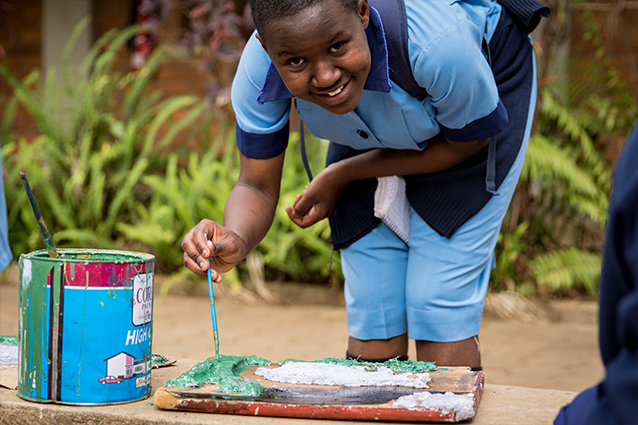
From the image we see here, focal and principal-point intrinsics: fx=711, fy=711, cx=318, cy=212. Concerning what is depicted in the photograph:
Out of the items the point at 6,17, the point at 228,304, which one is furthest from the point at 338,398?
the point at 6,17

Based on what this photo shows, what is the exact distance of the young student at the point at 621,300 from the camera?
0.85 meters

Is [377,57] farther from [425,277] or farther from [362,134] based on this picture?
[425,277]

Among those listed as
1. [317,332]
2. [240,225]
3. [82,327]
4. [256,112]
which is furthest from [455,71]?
[317,332]

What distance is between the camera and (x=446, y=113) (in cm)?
180

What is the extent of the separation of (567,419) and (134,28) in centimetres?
567

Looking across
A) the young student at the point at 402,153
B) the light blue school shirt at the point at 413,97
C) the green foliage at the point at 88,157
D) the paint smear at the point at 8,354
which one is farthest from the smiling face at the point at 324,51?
the green foliage at the point at 88,157

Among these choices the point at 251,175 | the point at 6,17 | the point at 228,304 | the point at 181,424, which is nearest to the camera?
the point at 181,424

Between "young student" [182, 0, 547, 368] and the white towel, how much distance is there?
2 centimetres

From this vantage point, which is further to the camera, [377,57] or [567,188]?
[567,188]

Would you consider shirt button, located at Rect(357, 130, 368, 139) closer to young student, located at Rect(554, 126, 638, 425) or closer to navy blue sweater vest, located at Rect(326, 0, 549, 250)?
navy blue sweater vest, located at Rect(326, 0, 549, 250)

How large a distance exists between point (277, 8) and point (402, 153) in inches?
24.9

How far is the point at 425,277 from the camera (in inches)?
79.4

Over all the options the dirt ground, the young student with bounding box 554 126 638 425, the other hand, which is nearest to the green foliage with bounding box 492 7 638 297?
the dirt ground

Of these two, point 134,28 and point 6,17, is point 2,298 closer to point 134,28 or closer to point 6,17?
point 134,28
